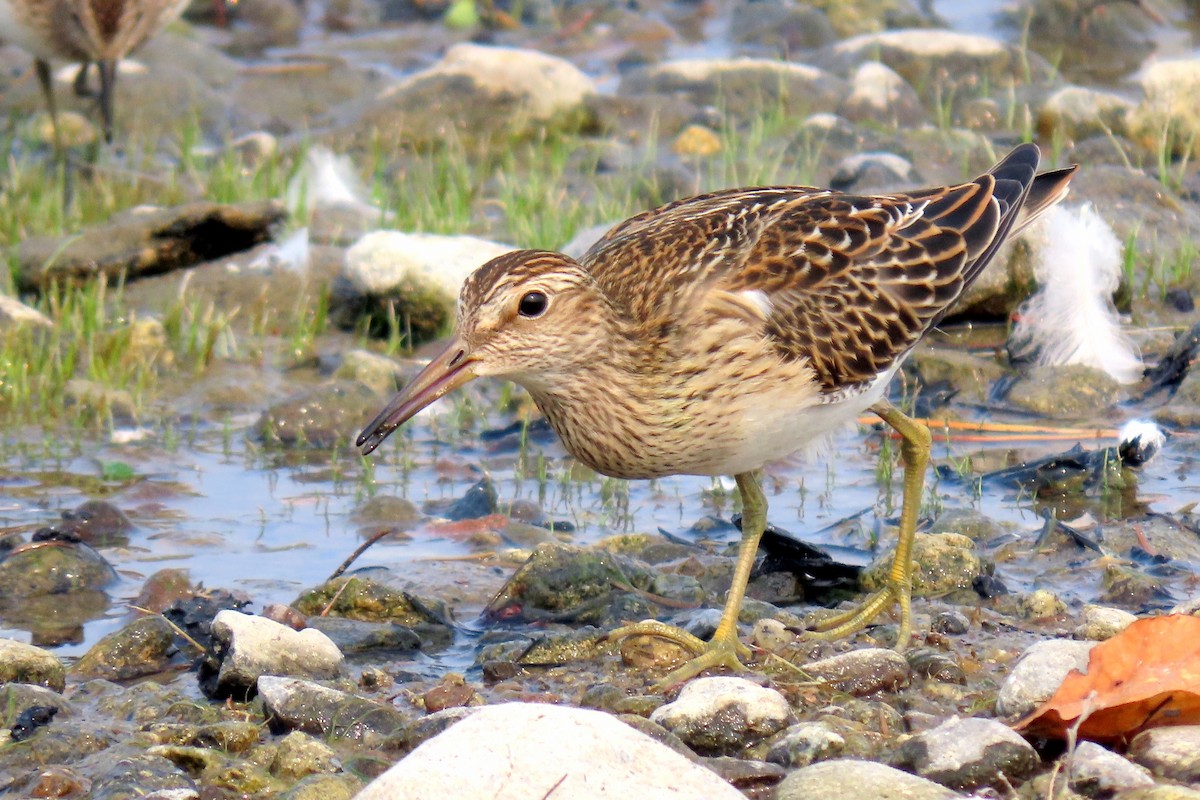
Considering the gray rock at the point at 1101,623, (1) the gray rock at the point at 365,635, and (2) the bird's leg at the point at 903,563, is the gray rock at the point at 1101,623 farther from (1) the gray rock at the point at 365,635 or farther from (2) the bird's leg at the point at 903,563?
(1) the gray rock at the point at 365,635

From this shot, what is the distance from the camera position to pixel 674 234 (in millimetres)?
5305

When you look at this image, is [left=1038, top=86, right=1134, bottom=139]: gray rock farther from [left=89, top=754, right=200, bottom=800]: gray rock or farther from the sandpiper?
[left=89, top=754, right=200, bottom=800]: gray rock

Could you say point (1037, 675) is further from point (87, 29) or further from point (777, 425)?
point (87, 29)

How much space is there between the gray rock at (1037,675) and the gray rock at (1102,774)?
1.03 feet

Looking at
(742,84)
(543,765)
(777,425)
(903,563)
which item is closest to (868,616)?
(903,563)

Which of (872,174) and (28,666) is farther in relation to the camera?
(872,174)

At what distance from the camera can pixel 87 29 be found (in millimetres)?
10945

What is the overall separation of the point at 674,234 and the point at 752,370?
57 cm

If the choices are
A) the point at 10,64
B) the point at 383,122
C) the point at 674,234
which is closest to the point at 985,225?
the point at 674,234

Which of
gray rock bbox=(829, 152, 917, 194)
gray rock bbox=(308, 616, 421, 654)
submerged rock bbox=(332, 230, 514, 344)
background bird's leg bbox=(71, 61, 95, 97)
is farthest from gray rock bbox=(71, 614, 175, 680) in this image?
background bird's leg bbox=(71, 61, 95, 97)

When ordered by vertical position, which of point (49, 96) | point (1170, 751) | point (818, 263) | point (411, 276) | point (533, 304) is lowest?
point (1170, 751)

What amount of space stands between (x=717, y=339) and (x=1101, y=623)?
4.47ft

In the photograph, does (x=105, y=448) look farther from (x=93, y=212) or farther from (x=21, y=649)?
(x=93, y=212)

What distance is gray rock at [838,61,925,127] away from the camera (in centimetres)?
1145
